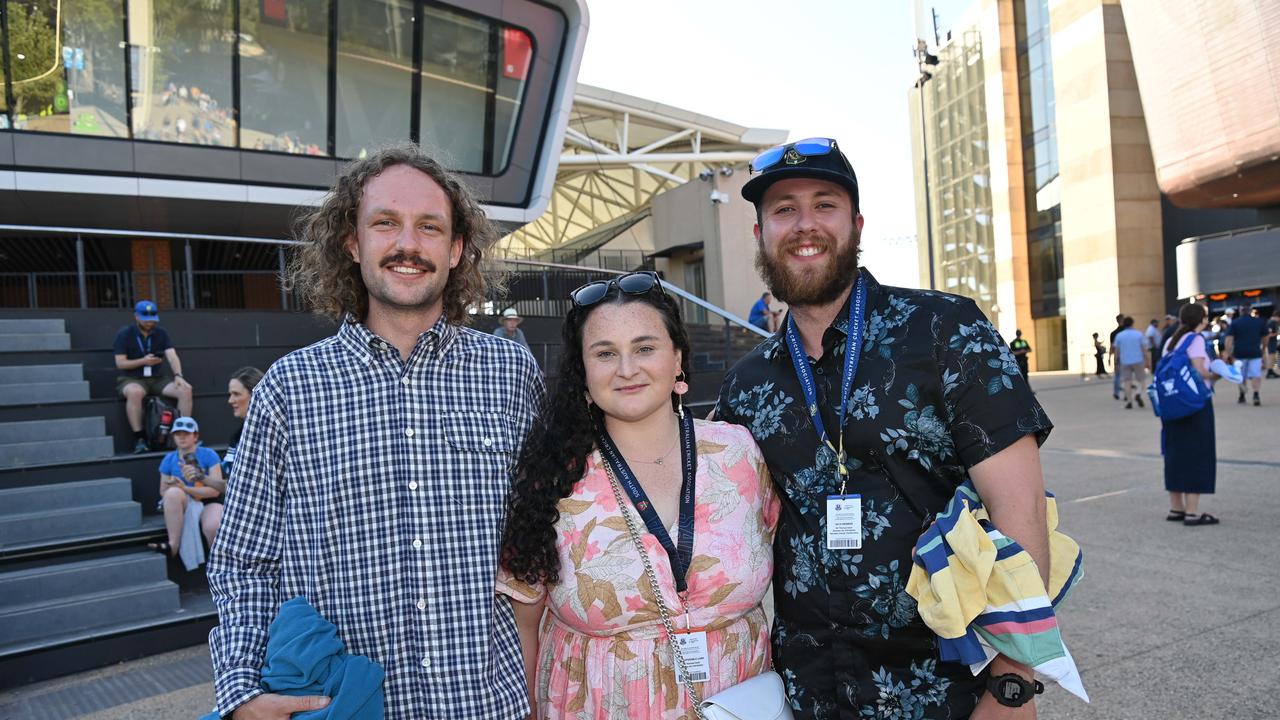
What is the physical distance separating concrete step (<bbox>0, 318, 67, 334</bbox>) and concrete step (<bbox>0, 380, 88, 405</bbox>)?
1594 millimetres

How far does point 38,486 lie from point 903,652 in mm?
7042

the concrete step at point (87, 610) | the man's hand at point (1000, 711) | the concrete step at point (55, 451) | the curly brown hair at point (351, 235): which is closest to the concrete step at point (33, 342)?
the concrete step at point (55, 451)

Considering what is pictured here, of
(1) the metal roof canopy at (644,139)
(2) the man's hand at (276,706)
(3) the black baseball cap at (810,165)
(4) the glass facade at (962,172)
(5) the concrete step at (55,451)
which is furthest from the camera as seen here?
(4) the glass facade at (962,172)

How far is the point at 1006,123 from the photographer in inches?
1612

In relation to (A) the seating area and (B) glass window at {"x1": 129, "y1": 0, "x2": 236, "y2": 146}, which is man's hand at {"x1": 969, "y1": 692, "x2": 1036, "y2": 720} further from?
(B) glass window at {"x1": 129, "y1": 0, "x2": 236, "y2": 146}

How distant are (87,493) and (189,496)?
987 millimetres

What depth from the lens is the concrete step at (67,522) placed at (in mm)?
→ 5867

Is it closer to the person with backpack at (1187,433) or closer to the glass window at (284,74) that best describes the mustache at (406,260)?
the person with backpack at (1187,433)

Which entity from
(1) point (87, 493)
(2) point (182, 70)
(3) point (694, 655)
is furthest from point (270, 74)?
(3) point (694, 655)

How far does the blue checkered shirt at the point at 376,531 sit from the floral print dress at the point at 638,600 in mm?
178

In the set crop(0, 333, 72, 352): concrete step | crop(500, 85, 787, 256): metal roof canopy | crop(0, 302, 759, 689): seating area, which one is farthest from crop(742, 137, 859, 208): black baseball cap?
crop(500, 85, 787, 256): metal roof canopy

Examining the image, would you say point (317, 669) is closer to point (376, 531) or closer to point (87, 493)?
point (376, 531)

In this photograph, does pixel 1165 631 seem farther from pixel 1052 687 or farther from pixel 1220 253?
pixel 1220 253

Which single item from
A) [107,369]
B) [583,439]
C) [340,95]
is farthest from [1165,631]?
[340,95]
